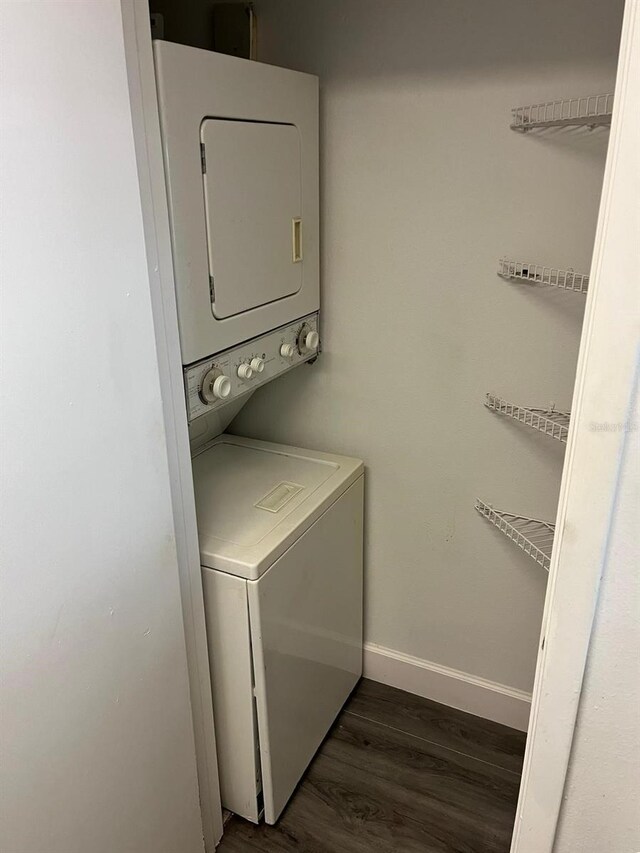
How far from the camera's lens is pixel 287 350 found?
5.68ft

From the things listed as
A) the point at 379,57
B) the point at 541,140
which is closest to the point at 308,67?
the point at 379,57

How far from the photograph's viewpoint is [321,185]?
1.80 metres

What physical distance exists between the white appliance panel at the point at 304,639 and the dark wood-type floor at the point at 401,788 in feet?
0.21

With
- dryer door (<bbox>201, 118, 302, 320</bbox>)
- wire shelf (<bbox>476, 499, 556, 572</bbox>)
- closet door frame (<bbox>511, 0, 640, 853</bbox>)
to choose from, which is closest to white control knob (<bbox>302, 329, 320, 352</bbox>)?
dryer door (<bbox>201, 118, 302, 320</bbox>)

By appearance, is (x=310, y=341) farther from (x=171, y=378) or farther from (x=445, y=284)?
(x=171, y=378)

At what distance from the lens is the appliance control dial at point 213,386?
1.42 metres

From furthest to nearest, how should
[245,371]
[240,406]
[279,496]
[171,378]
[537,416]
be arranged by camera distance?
1. [240,406]
2. [279,496]
3. [537,416]
4. [245,371]
5. [171,378]

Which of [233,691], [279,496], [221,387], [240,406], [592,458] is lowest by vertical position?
[233,691]

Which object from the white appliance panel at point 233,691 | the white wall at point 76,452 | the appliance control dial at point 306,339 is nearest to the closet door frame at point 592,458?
the white wall at point 76,452

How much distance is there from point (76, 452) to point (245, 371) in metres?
0.57

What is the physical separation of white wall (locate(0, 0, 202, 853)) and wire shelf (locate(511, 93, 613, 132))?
0.93 m

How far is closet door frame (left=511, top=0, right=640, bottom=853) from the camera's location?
591 mm

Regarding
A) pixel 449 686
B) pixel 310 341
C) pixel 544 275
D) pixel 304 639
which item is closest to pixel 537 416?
pixel 544 275

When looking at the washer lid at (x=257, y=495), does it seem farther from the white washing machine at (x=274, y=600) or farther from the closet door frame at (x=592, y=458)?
the closet door frame at (x=592, y=458)
